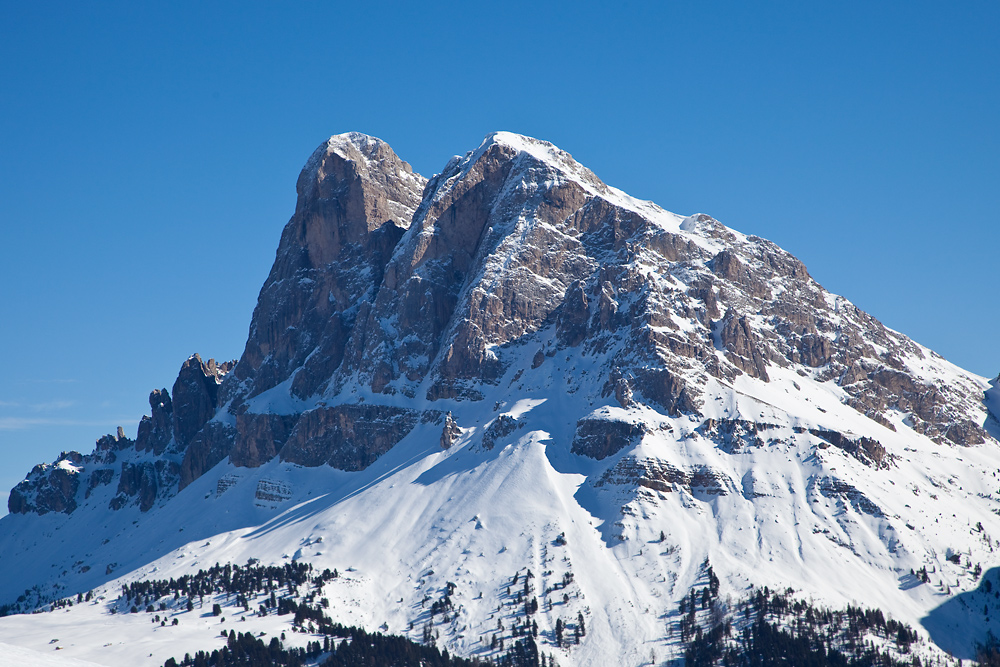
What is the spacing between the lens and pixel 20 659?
12025cm

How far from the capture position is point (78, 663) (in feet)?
394

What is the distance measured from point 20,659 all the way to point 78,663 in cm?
624
